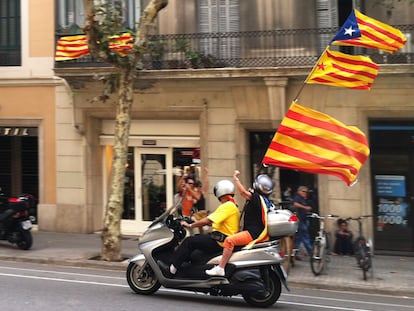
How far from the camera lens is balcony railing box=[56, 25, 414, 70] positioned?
40.3 feet

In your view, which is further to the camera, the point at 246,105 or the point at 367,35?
the point at 246,105

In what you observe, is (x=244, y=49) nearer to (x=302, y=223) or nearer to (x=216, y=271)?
(x=302, y=223)

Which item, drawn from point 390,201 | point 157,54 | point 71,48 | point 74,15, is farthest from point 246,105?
point 74,15

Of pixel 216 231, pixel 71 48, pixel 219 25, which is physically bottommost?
pixel 216 231

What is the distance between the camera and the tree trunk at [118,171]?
10.3 meters

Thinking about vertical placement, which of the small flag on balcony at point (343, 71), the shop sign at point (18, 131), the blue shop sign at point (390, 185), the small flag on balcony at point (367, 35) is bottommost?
the blue shop sign at point (390, 185)

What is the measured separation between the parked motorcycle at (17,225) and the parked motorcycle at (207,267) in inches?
194

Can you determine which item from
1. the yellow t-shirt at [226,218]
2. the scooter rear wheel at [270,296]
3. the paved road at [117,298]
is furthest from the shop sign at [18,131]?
the scooter rear wheel at [270,296]

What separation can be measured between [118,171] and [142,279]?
10.8ft

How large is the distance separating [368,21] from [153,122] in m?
6.35

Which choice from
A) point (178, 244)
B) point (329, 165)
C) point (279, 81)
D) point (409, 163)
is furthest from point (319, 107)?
point (178, 244)

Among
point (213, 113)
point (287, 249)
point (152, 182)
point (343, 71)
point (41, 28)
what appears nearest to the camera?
point (343, 71)

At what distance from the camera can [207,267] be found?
23.0ft

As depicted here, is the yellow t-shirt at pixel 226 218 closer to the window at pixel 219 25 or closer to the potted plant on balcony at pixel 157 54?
the window at pixel 219 25
